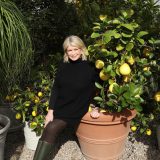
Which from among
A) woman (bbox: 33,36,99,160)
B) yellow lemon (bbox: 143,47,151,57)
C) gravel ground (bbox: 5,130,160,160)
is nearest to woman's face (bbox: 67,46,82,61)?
woman (bbox: 33,36,99,160)

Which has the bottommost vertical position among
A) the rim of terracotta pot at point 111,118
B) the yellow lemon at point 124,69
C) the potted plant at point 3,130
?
the potted plant at point 3,130

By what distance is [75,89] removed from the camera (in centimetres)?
296

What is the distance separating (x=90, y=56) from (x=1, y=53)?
80cm

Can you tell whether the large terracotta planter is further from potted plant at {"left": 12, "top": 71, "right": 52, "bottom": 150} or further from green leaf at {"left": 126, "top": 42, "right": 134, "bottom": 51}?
green leaf at {"left": 126, "top": 42, "right": 134, "bottom": 51}

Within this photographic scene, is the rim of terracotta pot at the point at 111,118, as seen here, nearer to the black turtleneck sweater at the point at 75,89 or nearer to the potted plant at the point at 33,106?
the black turtleneck sweater at the point at 75,89

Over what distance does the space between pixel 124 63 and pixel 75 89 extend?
515 mm

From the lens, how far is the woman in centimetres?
292

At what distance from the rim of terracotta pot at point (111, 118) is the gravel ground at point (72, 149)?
51 centimetres

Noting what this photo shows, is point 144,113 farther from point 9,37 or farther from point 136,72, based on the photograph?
point 9,37

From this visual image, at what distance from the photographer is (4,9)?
264cm

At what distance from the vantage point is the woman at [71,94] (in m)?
2.92

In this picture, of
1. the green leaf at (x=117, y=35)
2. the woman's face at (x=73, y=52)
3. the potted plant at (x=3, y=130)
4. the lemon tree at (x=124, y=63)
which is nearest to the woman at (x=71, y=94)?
the woman's face at (x=73, y=52)

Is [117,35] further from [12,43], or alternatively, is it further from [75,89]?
[12,43]

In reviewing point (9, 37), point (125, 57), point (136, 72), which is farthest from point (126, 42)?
point (9, 37)
